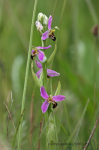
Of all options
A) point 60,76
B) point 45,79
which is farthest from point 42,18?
point 60,76

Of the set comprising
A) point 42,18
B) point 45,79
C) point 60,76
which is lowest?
point 60,76

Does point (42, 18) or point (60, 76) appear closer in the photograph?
point (42, 18)

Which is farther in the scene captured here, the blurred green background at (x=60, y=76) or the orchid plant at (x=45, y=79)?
the blurred green background at (x=60, y=76)

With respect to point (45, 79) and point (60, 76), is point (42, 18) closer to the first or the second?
point (45, 79)

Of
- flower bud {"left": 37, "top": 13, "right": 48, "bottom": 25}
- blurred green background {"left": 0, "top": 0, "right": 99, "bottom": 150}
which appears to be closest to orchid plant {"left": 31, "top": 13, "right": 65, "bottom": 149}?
flower bud {"left": 37, "top": 13, "right": 48, "bottom": 25}

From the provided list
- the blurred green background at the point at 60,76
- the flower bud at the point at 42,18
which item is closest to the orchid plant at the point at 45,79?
the flower bud at the point at 42,18

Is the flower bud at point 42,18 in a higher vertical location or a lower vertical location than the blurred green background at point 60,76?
higher

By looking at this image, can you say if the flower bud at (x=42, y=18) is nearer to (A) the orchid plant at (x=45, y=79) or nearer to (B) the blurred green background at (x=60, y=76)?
(A) the orchid plant at (x=45, y=79)

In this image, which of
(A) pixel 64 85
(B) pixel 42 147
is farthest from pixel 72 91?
(B) pixel 42 147

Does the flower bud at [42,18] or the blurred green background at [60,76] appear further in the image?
the blurred green background at [60,76]

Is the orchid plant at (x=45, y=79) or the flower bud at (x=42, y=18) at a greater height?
the flower bud at (x=42, y=18)

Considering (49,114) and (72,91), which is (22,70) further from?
(49,114)

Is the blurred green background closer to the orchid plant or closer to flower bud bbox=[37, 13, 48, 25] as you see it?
the orchid plant
